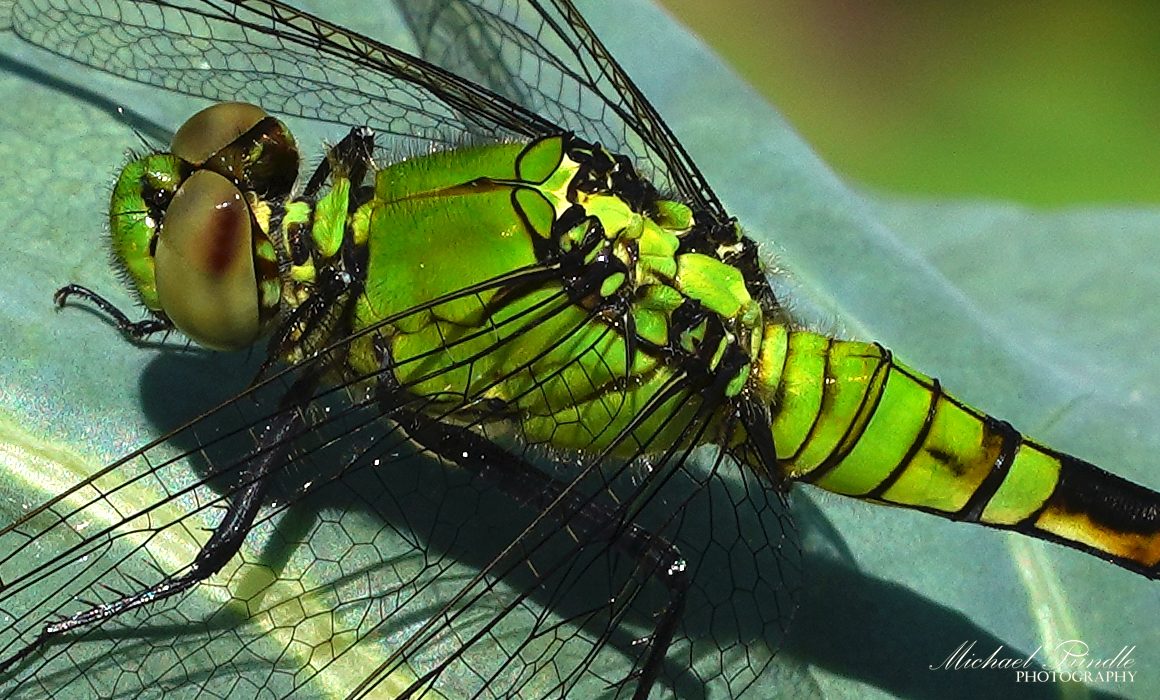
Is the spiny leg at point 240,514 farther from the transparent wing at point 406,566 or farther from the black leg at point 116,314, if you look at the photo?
the black leg at point 116,314

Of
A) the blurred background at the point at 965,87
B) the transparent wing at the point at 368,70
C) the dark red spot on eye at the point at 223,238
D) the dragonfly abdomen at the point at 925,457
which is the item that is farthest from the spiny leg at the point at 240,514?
the blurred background at the point at 965,87

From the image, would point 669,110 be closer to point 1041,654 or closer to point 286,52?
point 286,52

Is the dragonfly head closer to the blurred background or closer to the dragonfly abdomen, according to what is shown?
the dragonfly abdomen

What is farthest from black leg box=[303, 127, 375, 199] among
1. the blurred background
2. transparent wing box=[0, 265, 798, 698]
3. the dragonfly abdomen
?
the blurred background

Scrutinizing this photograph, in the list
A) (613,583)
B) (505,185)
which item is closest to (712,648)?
(613,583)

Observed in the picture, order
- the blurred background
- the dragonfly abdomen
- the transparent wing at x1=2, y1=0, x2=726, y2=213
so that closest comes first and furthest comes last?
the dragonfly abdomen, the transparent wing at x1=2, y1=0, x2=726, y2=213, the blurred background
